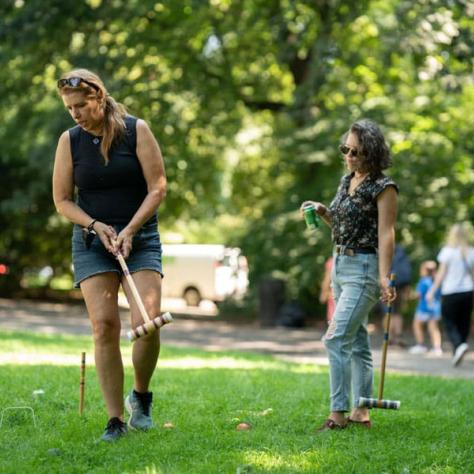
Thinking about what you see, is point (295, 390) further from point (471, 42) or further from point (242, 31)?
point (242, 31)

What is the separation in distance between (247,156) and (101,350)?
23470 mm

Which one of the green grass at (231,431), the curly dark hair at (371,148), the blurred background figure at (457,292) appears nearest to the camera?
the green grass at (231,431)

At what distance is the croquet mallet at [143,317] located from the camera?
212 inches

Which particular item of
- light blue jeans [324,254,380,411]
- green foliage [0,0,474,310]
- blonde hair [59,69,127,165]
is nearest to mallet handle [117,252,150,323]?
blonde hair [59,69,127,165]

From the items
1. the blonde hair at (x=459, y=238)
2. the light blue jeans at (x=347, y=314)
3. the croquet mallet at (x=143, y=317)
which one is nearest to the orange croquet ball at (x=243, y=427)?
the light blue jeans at (x=347, y=314)

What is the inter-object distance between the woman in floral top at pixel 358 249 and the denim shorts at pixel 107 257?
1.23 meters

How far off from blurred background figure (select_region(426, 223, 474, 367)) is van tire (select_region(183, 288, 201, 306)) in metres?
20.3

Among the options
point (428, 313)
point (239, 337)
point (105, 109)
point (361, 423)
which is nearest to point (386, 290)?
point (361, 423)

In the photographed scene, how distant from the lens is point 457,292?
13.2 metres

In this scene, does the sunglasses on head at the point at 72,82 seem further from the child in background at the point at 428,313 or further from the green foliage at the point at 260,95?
the green foliage at the point at 260,95

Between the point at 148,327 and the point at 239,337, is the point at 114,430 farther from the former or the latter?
the point at 239,337

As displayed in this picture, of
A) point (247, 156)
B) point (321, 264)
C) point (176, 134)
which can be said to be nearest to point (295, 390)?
point (321, 264)

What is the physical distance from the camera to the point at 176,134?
2153 cm

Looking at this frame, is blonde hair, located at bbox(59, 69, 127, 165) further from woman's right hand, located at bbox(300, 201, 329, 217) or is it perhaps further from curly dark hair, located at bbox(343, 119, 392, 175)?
curly dark hair, located at bbox(343, 119, 392, 175)
